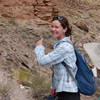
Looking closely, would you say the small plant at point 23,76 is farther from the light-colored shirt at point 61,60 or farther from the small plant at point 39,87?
the light-colored shirt at point 61,60

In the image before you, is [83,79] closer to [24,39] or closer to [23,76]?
[23,76]

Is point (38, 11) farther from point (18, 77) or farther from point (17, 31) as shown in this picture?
point (18, 77)

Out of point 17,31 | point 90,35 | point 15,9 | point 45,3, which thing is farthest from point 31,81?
point 90,35

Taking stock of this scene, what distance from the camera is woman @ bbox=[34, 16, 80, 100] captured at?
9.70 feet

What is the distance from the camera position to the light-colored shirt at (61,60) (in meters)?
2.95

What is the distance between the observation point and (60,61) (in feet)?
9.74

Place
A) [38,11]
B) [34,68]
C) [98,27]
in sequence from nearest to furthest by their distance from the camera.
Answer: [34,68], [38,11], [98,27]

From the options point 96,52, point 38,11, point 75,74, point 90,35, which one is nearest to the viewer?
point 75,74

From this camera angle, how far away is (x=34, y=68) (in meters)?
6.55

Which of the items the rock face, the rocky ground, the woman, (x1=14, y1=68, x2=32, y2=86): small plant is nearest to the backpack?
the woman

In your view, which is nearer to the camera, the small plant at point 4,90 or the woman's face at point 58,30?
the woman's face at point 58,30

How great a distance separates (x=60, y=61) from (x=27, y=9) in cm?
566

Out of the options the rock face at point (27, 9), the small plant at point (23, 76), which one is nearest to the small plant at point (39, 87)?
the small plant at point (23, 76)

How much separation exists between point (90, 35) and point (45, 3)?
3.52 meters
